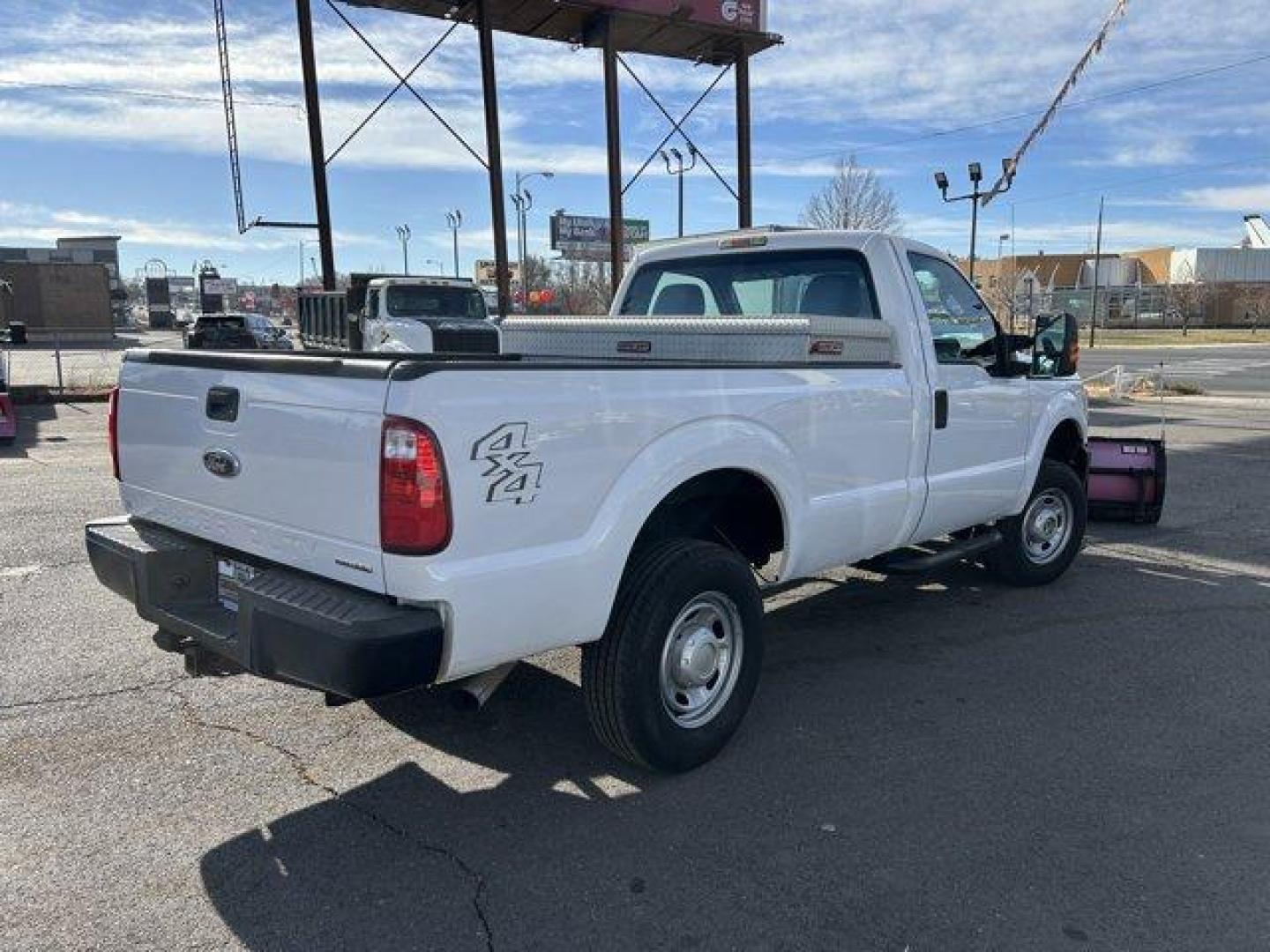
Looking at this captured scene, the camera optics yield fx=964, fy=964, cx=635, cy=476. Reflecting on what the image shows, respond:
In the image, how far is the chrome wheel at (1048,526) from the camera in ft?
19.8

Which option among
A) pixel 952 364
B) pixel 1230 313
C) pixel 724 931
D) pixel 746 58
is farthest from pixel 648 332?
pixel 1230 313

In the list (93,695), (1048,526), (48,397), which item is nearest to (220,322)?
(48,397)

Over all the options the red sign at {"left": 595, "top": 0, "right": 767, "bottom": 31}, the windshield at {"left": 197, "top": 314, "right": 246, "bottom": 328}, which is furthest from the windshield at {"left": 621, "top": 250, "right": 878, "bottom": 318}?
the windshield at {"left": 197, "top": 314, "right": 246, "bottom": 328}

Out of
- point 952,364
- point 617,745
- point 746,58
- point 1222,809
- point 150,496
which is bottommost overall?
point 1222,809

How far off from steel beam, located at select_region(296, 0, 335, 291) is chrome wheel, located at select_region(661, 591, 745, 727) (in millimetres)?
14668

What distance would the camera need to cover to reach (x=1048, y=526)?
6164mm

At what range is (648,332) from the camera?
4812mm

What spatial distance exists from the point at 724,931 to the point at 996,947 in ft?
2.41

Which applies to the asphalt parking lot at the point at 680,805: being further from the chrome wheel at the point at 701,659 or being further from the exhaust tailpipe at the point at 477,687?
the exhaust tailpipe at the point at 477,687

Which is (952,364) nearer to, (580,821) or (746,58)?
(580,821)

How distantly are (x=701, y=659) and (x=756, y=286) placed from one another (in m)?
2.37

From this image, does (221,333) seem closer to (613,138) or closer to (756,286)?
(613,138)

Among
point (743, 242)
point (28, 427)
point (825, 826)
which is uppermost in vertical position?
point (743, 242)

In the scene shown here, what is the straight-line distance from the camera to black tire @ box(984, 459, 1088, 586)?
5922 mm
